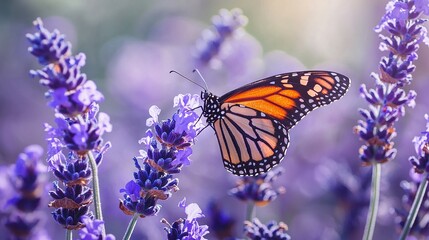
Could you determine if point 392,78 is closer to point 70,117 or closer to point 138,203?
point 138,203

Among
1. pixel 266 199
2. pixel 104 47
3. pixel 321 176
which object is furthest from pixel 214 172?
pixel 104 47

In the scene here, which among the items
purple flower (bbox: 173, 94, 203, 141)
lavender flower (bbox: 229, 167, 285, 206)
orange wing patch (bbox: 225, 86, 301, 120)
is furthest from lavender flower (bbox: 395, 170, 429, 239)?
purple flower (bbox: 173, 94, 203, 141)

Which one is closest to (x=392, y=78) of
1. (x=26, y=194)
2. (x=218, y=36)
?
(x=26, y=194)

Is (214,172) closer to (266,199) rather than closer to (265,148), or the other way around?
(265,148)

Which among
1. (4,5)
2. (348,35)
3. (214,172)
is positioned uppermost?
(4,5)

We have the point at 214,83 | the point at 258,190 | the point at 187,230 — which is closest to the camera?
the point at 187,230

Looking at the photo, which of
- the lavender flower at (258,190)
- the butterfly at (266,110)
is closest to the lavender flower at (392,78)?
the butterfly at (266,110)
